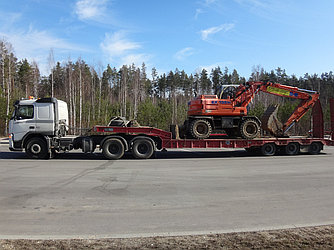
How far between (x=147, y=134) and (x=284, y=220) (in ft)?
30.6

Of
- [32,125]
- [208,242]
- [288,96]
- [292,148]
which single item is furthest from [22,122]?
[288,96]

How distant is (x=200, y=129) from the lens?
14719mm

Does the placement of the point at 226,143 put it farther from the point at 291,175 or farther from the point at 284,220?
the point at 284,220

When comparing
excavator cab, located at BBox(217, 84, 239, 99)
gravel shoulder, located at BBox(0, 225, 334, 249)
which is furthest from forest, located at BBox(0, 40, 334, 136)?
gravel shoulder, located at BBox(0, 225, 334, 249)

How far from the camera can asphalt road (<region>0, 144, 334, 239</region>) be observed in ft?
16.3

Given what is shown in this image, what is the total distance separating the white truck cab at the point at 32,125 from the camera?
1336 cm

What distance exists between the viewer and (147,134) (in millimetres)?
13945

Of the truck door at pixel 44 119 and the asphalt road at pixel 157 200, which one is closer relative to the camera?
the asphalt road at pixel 157 200

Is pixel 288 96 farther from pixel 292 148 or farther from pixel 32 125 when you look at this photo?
pixel 32 125

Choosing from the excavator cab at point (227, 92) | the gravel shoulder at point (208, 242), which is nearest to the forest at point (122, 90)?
the excavator cab at point (227, 92)

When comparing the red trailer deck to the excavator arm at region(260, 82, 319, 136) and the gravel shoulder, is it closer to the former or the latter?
the excavator arm at region(260, 82, 319, 136)

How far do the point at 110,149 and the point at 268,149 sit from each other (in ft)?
28.2

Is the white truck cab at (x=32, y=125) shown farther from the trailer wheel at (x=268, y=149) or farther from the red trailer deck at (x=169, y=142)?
the trailer wheel at (x=268, y=149)

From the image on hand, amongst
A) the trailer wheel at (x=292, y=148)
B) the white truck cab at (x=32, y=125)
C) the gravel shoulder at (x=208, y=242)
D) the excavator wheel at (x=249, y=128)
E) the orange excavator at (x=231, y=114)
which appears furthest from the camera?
the trailer wheel at (x=292, y=148)
